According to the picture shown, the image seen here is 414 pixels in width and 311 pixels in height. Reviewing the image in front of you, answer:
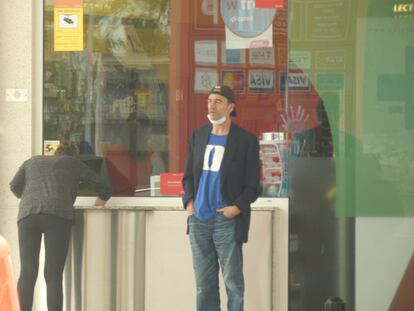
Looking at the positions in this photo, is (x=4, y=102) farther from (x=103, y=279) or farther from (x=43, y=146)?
(x=103, y=279)

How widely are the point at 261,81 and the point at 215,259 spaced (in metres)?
1.78

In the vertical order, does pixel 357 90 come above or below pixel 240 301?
above

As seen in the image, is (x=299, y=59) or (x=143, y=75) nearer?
(x=299, y=59)

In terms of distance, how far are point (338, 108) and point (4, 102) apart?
113 inches

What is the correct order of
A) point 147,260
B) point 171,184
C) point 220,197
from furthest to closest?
point 171,184 → point 147,260 → point 220,197

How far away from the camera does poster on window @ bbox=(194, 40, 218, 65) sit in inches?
283

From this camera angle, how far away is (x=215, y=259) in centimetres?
611

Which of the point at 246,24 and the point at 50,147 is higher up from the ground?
the point at 246,24

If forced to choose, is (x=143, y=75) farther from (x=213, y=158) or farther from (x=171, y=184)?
(x=213, y=158)

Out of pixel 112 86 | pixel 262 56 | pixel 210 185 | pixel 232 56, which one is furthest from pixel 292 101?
pixel 112 86

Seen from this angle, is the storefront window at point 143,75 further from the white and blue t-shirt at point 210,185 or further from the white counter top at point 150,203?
the white and blue t-shirt at point 210,185

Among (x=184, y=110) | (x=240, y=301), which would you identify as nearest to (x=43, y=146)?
(x=184, y=110)

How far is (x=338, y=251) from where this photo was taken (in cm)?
704

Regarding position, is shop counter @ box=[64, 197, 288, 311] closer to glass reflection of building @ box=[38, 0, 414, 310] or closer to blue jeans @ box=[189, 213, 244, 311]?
glass reflection of building @ box=[38, 0, 414, 310]
